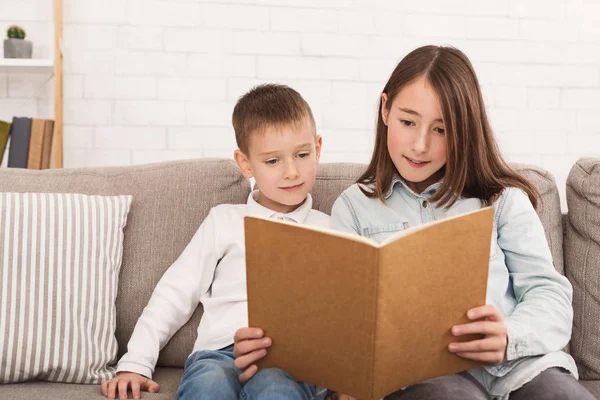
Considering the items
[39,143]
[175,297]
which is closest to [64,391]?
[175,297]

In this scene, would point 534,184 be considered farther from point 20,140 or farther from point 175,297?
point 20,140

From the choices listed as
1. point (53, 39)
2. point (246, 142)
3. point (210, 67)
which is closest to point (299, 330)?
point (246, 142)

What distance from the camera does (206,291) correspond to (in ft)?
5.52

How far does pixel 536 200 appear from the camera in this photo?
5.25ft

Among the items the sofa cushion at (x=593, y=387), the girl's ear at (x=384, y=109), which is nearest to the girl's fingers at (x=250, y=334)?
the girl's ear at (x=384, y=109)

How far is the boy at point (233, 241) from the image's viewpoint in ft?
5.15

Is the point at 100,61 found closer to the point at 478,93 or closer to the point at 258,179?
the point at 258,179

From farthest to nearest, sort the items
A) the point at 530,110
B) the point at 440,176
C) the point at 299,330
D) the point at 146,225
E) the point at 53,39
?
1. the point at 530,110
2. the point at 53,39
3. the point at 146,225
4. the point at 440,176
5. the point at 299,330

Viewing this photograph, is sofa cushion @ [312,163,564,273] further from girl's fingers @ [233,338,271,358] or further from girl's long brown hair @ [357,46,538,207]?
girl's fingers @ [233,338,271,358]

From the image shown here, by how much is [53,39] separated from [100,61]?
213mm

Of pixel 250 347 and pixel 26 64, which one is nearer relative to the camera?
pixel 250 347

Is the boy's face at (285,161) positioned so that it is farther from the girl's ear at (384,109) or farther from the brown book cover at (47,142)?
the brown book cover at (47,142)

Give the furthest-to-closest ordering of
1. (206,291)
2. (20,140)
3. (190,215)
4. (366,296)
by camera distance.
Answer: (20,140), (190,215), (206,291), (366,296)

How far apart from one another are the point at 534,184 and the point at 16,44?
6.67 ft
